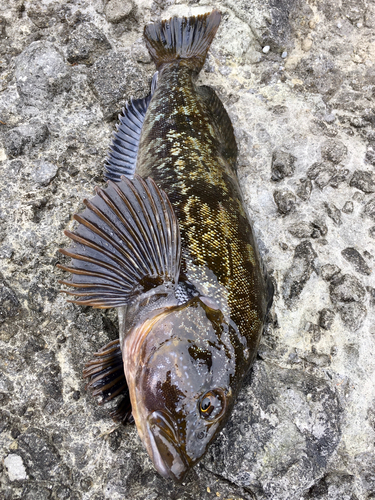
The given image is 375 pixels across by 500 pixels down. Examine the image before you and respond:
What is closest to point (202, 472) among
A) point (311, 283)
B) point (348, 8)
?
point (311, 283)

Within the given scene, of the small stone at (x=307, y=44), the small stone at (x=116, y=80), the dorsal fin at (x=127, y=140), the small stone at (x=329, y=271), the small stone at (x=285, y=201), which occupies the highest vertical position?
the small stone at (x=307, y=44)

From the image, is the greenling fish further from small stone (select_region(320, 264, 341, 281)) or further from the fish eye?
small stone (select_region(320, 264, 341, 281))

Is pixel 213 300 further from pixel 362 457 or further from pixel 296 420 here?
pixel 362 457

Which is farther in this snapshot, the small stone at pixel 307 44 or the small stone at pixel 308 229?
the small stone at pixel 307 44

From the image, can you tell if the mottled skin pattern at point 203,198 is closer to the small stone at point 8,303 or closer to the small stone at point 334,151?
the small stone at point 334,151

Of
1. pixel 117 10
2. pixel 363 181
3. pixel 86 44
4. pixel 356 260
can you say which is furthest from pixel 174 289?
pixel 117 10

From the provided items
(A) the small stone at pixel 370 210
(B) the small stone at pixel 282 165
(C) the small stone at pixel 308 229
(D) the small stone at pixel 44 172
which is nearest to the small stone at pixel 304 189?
(B) the small stone at pixel 282 165

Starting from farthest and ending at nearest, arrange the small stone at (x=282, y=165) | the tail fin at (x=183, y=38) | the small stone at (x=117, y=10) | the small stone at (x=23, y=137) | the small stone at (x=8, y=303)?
the small stone at (x=117, y=10) < the tail fin at (x=183, y=38) < the small stone at (x=282, y=165) < the small stone at (x=23, y=137) < the small stone at (x=8, y=303)
